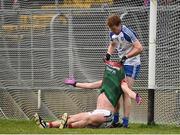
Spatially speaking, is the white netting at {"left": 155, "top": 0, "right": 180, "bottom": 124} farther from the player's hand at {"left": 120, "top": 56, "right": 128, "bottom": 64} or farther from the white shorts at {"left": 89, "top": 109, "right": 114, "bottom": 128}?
the white shorts at {"left": 89, "top": 109, "right": 114, "bottom": 128}

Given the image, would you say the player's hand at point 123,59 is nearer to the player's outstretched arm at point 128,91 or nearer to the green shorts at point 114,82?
the green shorts at point 114,82

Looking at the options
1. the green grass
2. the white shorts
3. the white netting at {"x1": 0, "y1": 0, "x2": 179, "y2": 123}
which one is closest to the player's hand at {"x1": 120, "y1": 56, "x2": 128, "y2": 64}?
the white shorts

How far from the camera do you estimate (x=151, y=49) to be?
12656 millimetres

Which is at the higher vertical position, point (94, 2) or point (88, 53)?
point (94, 2)

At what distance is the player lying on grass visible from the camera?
11594 millimetres

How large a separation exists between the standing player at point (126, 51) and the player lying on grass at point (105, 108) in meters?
0.18

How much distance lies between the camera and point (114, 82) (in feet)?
39.2

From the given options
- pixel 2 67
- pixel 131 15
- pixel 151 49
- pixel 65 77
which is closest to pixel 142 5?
pixel 131 15

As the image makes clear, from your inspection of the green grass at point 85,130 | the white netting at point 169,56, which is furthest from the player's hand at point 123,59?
the white netting at point 169,56

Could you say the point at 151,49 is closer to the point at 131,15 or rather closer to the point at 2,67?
the point at 131,15

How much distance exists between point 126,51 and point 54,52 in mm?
2298

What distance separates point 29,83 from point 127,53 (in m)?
2.92

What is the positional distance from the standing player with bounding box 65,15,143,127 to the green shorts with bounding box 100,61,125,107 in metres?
0.13

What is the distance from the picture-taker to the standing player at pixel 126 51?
11.9m
